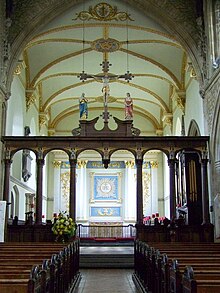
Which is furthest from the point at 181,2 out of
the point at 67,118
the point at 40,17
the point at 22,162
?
the point at 67,118

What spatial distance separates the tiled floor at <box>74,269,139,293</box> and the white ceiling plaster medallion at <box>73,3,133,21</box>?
9473 mm

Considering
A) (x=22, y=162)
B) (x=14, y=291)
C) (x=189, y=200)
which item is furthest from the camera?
(x=22, y=162)

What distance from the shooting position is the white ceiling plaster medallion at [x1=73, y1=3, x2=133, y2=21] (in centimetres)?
1731

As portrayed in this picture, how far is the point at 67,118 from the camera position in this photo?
98.1 ft

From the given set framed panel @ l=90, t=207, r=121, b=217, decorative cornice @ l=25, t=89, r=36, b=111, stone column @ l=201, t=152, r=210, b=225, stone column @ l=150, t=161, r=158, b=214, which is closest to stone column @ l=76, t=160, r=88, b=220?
framed panel @ l=90, t=207, r=121, b=217

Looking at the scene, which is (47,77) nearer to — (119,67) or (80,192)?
(119,67)

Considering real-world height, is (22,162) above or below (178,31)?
below

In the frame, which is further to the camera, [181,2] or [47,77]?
[47,77]

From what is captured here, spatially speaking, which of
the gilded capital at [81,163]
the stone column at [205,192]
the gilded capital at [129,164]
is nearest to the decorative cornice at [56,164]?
the gilded capital at [81,163]

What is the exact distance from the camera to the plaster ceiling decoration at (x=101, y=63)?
1764 centimetres

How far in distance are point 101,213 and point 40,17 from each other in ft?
51.2

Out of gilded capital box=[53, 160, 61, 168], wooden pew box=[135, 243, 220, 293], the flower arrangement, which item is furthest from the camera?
gilded capital box=[53, 160, 61, 168]

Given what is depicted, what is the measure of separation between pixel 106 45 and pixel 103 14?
2.41 m

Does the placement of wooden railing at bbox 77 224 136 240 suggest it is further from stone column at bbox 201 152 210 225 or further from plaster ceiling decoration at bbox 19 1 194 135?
stone column at bbox 201 152 210 225
